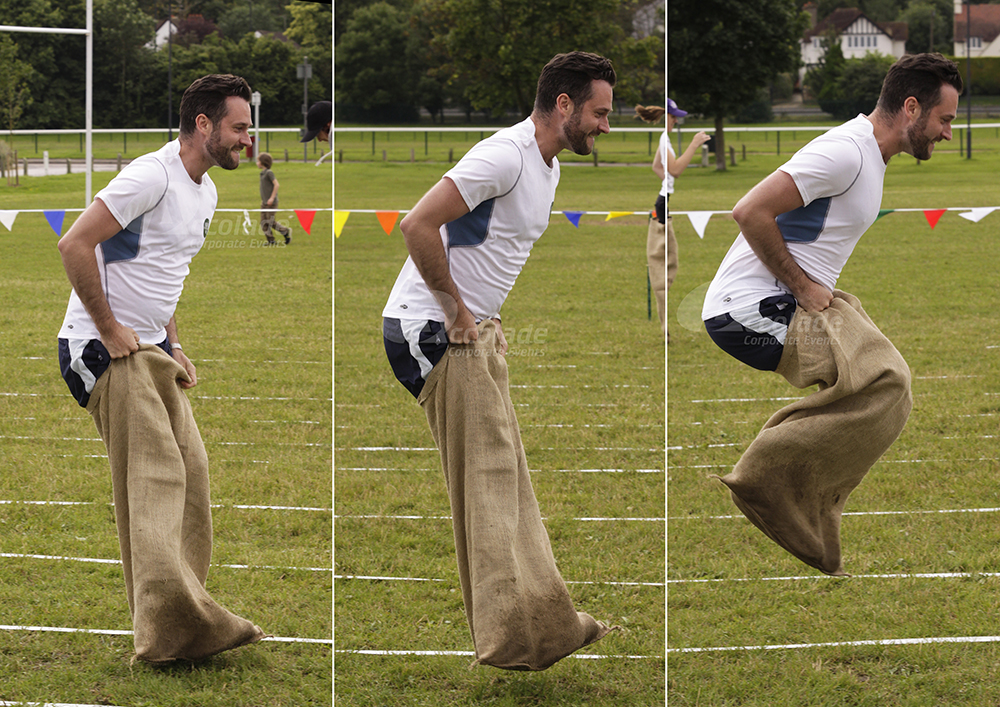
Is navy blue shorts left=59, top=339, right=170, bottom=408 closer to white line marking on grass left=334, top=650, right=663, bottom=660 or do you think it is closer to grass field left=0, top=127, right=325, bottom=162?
grass field left=0, top=127, right=325, bottom=162

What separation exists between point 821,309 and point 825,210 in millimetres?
324

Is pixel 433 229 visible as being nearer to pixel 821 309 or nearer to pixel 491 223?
pixel 491 223

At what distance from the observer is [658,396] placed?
7883 mm

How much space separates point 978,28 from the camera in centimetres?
540

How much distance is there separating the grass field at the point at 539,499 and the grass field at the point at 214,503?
0.18m

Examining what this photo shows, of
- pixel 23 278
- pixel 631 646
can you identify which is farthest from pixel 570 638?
pixel 23 278

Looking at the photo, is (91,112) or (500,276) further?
(91,112)

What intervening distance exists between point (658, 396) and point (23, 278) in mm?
7253

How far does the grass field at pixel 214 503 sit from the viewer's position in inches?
155

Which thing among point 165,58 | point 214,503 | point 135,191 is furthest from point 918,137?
point 214,503

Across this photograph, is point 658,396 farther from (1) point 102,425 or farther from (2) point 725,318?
(1) point 102,425

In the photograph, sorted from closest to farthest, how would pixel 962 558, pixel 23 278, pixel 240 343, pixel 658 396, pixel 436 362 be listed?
pixel 436 362 < pixel 962 558 < pixel 658 396 < pixel 240 343 < pixel 23 278

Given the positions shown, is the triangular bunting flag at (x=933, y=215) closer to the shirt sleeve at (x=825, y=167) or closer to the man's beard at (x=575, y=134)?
the shirt sleeve at (x=825, y=167)

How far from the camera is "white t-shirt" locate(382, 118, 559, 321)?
337 centimetres
